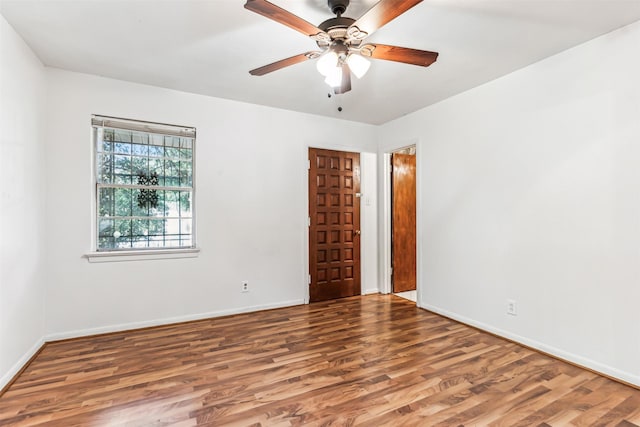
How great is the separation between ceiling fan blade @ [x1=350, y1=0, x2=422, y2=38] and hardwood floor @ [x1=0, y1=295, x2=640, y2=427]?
223 cm

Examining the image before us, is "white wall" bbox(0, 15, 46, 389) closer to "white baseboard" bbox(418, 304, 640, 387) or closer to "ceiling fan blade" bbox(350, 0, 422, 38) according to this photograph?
"ceiling fan blade" bbox(350, 0, 422, 38)

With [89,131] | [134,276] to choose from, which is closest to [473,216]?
[134,276]

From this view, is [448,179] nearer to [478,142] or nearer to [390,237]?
[478,142]

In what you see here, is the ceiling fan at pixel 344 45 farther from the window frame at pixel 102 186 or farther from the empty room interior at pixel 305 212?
the window frame at pixel 102 186

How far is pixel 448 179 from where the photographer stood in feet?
12.0

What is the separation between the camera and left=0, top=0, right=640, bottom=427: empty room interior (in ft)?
6.78

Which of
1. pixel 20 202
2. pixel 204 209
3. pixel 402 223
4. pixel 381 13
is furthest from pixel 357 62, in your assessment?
pixel 402 223

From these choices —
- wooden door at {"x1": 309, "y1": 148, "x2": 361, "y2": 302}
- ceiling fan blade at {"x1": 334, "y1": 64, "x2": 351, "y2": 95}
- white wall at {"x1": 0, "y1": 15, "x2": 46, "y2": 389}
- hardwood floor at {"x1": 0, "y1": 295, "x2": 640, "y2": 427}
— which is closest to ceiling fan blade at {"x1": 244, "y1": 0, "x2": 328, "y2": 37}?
ceiling fan blade at {"x1": 334, "y1": 64, "x2": 351, "y2": 95}

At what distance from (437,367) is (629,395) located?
1.18m

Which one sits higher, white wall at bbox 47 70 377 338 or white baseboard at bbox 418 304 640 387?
white wall at bbox 47 70 377 338

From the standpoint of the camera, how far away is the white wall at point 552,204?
2.29 meters

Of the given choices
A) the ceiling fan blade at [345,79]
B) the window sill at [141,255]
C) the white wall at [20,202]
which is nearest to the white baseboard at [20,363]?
the white wall at [20,202]

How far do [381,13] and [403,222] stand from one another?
3.52 meters

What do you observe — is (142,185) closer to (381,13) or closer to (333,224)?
(333,224)
